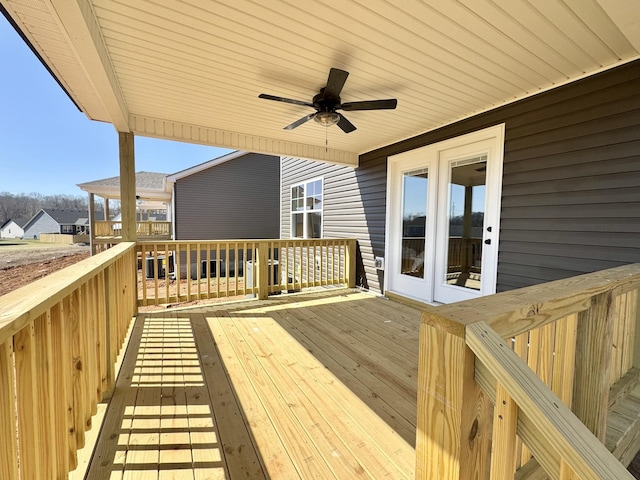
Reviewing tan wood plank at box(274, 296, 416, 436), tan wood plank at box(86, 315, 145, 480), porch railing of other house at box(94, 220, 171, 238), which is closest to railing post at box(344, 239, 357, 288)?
tan wood plank at box(274, 296, 416, 436)

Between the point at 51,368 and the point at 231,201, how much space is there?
11301 mm

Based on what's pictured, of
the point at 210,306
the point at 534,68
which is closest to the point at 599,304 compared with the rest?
the point at 534,68

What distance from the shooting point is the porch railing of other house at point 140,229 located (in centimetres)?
1072

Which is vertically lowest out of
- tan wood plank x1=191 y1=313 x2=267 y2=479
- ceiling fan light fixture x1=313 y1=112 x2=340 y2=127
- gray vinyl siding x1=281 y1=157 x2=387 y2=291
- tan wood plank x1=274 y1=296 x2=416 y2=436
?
tan wood plank x1=191 y1=313 x2=267 y2=479

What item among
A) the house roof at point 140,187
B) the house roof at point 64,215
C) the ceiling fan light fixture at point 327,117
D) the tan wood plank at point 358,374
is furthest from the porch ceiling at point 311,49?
the house roof at point 64,215

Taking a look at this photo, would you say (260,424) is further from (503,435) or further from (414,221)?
(414,221)

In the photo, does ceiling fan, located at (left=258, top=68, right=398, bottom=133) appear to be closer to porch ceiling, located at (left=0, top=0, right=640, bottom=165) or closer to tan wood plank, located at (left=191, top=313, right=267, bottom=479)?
porch ceiling, located at (left=0, top=0, right=640, bottom=165)

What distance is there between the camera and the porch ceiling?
1777mm

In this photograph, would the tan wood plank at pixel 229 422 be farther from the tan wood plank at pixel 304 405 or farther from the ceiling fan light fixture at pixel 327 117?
the ceiling fan light fixture at pixel 327 117

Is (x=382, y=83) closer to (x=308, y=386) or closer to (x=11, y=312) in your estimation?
(x=308, y=386)


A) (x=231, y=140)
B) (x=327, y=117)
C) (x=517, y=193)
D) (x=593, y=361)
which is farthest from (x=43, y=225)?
(x=593, y=361)

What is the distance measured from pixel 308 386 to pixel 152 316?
8.12 feet

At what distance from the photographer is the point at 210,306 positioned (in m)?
4.02

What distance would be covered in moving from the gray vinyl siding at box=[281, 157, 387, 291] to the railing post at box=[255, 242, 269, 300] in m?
1.75
